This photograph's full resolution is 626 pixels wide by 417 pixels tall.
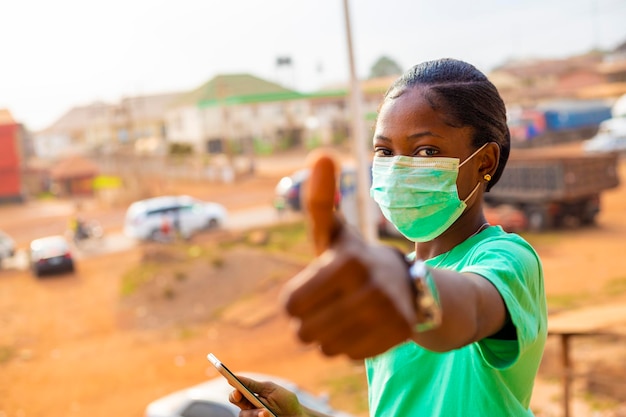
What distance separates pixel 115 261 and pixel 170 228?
2.20 metres

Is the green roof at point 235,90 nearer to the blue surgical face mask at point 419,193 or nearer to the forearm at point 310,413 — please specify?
the forearm at point 310,413

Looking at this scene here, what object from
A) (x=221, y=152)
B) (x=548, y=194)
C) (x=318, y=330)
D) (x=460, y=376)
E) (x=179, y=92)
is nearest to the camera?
(x=318, y=330)

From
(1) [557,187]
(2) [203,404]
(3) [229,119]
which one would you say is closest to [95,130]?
(3) [229,119]

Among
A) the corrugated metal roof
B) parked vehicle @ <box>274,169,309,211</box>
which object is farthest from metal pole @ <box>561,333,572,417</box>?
the corrugated metal roof

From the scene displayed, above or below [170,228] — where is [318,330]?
above

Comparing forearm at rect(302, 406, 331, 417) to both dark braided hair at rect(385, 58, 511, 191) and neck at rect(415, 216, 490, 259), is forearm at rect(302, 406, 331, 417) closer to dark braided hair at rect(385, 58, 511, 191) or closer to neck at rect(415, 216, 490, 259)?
neck at rect(415, 216, 490, 259)

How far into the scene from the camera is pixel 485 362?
1.50 meters

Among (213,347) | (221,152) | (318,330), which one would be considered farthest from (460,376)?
(221,152)

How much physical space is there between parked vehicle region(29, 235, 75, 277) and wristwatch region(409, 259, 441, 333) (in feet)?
68.8

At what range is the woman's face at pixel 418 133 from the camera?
161cm

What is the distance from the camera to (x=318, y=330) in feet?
3.26

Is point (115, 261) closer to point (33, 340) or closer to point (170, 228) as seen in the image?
point (170, 228)

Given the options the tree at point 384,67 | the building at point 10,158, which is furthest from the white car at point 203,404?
the building at point 10,158

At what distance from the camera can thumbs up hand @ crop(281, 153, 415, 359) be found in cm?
96
